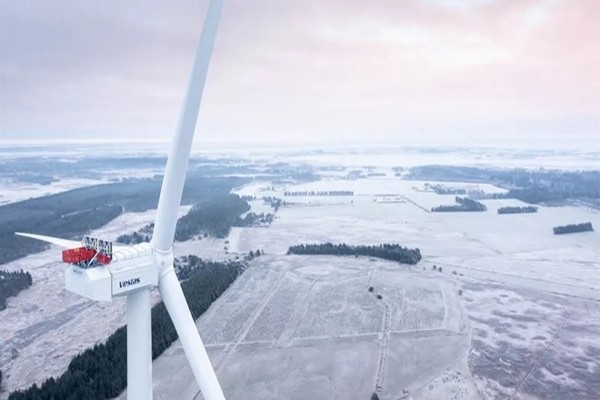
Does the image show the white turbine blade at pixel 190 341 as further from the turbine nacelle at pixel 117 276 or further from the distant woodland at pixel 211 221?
the distant woodland at pixel 211 221

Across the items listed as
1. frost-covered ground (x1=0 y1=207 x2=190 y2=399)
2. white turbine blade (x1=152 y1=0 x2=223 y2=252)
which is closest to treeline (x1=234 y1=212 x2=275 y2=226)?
frost-covered ground (x1=0 y1=207 x2=190 y2=399)

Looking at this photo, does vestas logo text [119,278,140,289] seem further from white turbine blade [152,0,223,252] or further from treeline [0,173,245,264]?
treeline [0,173,245,264]

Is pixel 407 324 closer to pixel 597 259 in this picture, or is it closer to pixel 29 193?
pixel 597 259

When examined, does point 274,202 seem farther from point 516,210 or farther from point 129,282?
point 129,282

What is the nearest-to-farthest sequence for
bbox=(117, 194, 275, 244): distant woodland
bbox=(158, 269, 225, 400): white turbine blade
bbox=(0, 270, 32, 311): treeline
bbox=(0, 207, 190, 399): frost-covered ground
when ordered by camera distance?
1. bbox=(158, 269, 225, 400): white turbine blade
2. bbox=(0, 207, 190, 399): frost-covered ground
3. bbox=(0, 270, 32, 311): treeline
4. bbox=(117, 194, 275, 244): distant woodland

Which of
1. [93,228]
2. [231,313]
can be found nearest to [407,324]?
[231,313]

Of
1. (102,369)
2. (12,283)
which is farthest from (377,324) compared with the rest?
(12,283)

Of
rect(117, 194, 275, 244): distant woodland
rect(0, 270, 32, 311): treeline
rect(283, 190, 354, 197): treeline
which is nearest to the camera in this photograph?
rect(0, 270, 32, 311): treeline
